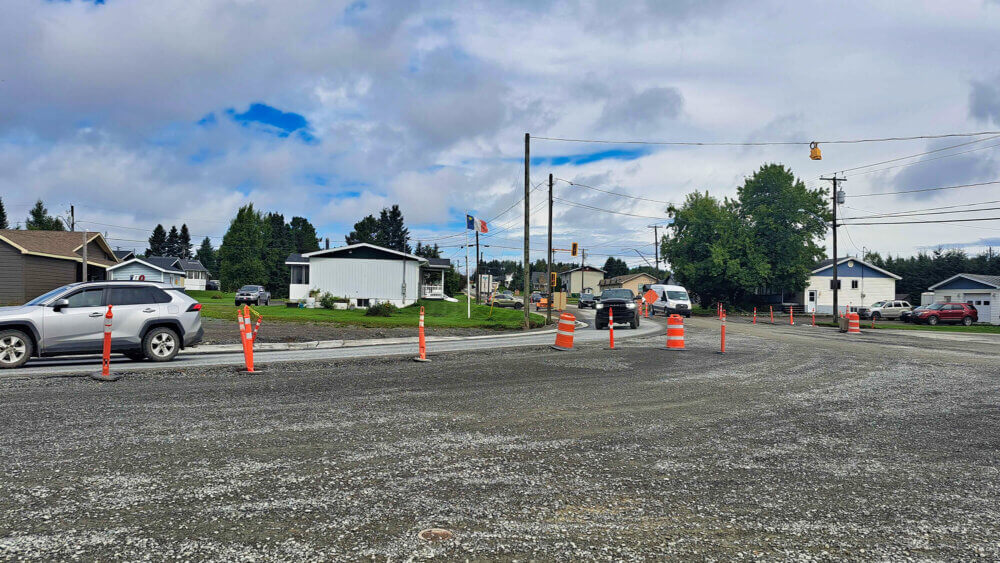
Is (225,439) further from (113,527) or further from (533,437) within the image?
(533,437)

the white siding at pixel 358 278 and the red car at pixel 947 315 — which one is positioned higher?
the white siding at pixel 358 278

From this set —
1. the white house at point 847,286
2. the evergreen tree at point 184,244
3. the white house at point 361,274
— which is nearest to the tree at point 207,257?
the evergreen tree at point 184,244

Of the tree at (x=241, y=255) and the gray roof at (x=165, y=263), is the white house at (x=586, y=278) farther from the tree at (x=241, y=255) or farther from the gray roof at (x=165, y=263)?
the gray roof at (x=165, y=263)

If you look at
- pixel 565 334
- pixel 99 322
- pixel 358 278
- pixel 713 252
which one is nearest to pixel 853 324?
pixel 565 334

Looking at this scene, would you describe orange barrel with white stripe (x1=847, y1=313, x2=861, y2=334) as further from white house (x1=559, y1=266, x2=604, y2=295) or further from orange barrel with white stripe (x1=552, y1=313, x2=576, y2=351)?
white house (x1=559, y1=266, x2=604, y2=295)

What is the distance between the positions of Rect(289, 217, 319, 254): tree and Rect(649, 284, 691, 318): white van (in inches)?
3350

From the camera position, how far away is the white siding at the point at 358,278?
43.2m

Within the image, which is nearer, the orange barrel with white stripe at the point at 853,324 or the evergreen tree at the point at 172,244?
the orange barrel with white stripe at the point at 853,324

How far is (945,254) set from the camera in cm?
9144

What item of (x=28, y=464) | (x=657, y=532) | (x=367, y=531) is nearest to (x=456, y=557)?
(x=367, y=531)

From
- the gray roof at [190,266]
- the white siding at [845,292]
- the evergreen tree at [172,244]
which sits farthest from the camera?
the evergreen tree at [172,244]

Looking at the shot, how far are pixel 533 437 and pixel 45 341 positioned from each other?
11.2 meters

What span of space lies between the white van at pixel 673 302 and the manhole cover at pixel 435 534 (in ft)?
134

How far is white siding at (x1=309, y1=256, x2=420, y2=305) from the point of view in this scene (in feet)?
142
